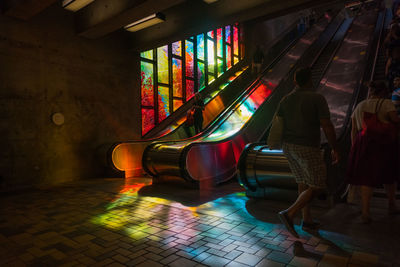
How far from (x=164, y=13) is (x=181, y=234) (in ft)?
17.4

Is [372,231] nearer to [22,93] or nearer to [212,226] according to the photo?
[212,226]

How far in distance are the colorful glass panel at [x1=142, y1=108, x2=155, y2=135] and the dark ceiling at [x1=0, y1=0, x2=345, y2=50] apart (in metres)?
2.70

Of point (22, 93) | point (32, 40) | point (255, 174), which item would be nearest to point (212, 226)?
point (255, 174)

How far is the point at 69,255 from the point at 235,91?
9.90 meters

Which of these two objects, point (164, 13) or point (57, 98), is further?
point (164, 13)

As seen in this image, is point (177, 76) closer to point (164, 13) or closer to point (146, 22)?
point (146, 22)

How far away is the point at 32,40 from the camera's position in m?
5.61

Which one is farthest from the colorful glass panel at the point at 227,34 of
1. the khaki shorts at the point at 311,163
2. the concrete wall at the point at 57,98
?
the khaki shorts at the point at 311,163

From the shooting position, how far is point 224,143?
580 cm

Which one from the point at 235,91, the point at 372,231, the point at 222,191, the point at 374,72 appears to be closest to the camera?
the point at 372,231

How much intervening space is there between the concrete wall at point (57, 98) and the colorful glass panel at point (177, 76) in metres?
2.75

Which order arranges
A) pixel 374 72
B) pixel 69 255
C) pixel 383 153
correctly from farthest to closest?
pixel 374 72 → pixel 383 153 → pixel 69 255

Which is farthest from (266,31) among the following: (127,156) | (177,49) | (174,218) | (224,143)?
(174,218)

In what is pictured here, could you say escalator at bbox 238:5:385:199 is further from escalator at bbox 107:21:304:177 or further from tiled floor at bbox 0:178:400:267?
escalator at bbox 107:21:304:177
